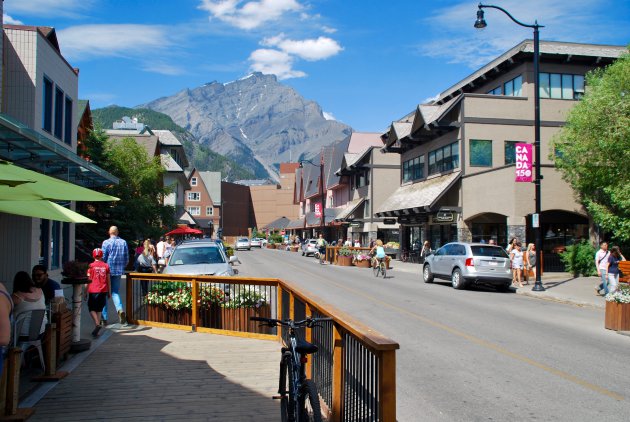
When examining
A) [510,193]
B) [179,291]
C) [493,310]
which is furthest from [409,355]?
[510,193]

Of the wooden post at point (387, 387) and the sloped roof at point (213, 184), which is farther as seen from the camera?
the sloped roof at point (213, 184)

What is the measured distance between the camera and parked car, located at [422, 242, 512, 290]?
20078mm

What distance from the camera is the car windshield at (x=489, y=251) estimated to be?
20.4 m

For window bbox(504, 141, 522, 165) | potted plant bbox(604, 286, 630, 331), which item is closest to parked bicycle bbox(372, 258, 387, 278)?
window bbox(504, 141, 522, 165)

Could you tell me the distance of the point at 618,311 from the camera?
11.7 m

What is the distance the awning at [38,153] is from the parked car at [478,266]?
12134 mm

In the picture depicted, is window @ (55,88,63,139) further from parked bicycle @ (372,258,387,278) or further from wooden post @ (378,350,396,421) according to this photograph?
wooden post @ (378,350,396,421)

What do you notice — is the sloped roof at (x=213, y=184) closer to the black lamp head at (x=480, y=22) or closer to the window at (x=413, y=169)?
the window at (x=413, y=169)

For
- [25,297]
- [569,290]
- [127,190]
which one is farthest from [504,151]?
[25,297]

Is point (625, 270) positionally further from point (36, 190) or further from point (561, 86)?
point (36, 190)

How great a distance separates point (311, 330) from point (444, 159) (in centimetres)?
3035

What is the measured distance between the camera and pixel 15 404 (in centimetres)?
554

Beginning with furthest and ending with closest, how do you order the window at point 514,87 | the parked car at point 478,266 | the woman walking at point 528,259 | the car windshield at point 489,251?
the window at point 514,87 < the woman walking at point 528,259 < the car windshield at point 489,251 < the parked car at point 478,266

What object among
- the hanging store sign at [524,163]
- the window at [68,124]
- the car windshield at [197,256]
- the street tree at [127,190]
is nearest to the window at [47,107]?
the window at [68,124]
